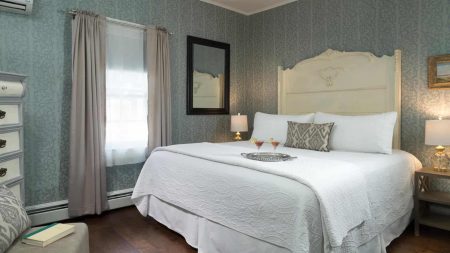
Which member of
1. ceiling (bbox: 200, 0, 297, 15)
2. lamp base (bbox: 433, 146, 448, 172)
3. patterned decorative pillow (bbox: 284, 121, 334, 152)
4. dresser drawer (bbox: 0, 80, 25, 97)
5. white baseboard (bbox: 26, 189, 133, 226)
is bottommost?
white baseboard (bbox: 26, 189, 133, 226)

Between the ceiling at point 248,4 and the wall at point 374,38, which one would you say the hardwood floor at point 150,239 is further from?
the ceiling at point 248,4

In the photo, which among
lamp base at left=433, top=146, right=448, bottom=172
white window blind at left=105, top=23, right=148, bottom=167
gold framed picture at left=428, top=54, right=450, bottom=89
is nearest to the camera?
lamp base at left=433, top=146, right=448, bottom=172

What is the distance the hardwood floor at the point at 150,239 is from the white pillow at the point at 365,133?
2.58 feet

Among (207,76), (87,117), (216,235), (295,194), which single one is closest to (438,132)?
(295,194)

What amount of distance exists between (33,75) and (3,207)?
1.88m

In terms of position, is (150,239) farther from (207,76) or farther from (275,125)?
(207,76)

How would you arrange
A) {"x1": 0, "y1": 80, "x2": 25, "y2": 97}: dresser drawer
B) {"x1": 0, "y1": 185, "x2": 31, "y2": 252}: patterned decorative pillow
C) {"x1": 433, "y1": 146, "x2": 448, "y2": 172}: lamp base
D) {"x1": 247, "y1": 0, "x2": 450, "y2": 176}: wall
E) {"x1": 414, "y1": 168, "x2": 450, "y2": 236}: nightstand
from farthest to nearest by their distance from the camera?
{"x1": 247, "y1": 0, "x2": 450, "y2": 176}: wall → {"x1": 433, "y1": 146, "x2": 448, "y2": 172}: lamp base → {"x1": 414, "y1": 168, "x2": 450, "y2": 236}: nightstand → {"x1": 0, "y1": 80, "x2": 25, "y2": 97}: dresser drawer → {"x1": 0, "y1": 185, "x2": 31, "y2": 252}: patterned decorative pillow

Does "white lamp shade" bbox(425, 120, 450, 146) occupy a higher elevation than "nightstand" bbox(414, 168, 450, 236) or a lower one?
higher

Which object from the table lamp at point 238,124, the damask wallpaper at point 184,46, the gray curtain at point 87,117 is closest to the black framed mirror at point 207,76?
the damask wallpaper at point 184,46

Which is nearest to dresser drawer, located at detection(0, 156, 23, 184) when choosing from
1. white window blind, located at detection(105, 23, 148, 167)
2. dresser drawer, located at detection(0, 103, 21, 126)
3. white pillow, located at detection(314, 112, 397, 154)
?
dresser drawer, located at detection(0, 103, 21, 126)

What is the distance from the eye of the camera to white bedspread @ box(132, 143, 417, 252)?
1.61m

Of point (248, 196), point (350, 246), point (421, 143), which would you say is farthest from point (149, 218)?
point (421, 143)

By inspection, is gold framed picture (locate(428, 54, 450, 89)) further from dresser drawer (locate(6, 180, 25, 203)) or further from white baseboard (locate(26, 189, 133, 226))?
white baseboard (locate(26, 189, 133, 226))

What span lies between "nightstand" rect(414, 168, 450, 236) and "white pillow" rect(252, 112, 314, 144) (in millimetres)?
1186
